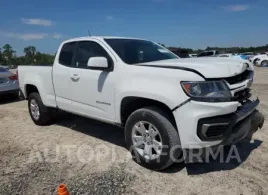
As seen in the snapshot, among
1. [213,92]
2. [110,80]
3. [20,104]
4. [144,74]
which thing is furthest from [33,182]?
[20,104]

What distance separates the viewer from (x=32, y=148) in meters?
4.88

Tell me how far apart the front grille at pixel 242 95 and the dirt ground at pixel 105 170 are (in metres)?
0.94

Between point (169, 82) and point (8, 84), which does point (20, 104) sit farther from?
point (169, 82)

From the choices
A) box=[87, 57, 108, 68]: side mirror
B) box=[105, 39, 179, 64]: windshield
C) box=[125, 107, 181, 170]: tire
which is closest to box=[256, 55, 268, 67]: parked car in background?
box=[105, 39, 179, 64]: windshield

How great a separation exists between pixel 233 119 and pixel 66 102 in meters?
3.12

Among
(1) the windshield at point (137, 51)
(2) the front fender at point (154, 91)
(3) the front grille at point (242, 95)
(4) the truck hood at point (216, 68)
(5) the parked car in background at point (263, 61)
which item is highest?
(1) the windshield at point (137, 51)

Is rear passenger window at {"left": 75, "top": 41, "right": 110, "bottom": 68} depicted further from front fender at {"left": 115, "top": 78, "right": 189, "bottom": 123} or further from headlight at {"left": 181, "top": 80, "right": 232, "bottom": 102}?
headlight at {"left": 181, "top": 80, "right": 232, "bottom": 102}

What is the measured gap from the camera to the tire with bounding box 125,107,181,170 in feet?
11.2

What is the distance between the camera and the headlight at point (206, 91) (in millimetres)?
3147

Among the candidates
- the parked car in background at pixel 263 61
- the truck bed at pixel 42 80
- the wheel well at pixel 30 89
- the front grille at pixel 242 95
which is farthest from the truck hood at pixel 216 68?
the parked car in background at pixel 263 61

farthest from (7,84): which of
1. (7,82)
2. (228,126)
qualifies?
(228,126)

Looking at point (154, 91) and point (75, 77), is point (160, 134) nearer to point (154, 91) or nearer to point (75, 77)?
point (154, 91)

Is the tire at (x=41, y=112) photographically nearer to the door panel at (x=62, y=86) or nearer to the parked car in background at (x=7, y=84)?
the door panel at (x=62, y=86)

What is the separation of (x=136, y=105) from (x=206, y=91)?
1.14 meters
